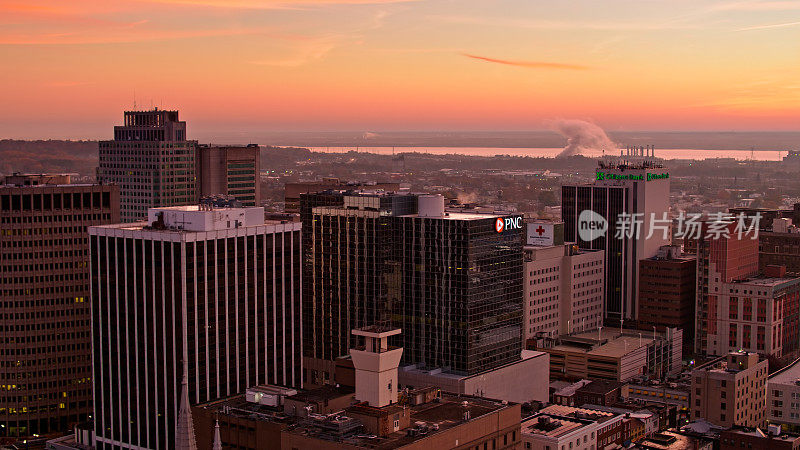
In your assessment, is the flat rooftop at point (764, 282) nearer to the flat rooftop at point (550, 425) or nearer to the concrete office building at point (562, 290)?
the concrete office building at point (562, 290)

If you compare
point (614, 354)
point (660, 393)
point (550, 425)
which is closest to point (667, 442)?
point (550, 425)

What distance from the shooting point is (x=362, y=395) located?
8606 cm

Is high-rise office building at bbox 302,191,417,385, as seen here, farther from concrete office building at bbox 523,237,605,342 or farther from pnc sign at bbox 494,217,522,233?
concrete office building at bbox 523,237,605,342

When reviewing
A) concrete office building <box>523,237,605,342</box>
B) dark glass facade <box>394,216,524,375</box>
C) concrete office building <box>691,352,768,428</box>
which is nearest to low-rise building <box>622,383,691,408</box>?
concrete office building <box>691,352,768,428</box>

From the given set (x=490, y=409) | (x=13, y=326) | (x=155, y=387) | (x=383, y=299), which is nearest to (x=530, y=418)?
(x=490, y=409)

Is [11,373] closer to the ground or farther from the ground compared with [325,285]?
closer to the ground

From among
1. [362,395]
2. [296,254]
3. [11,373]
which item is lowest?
[11,373]

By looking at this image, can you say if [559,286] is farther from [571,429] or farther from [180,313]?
[180,313]

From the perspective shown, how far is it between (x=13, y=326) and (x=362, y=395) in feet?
258

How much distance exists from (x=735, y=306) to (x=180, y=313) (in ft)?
345

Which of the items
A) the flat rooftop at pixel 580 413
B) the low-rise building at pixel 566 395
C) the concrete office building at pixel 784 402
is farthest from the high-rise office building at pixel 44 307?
the concrete office building at pixel 784 402

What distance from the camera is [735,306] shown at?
181 metres

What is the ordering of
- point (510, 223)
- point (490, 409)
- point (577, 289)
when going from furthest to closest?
point (577, 289) < point (510, 223) < point (490, 409)

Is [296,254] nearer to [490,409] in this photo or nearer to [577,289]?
[490,409]
